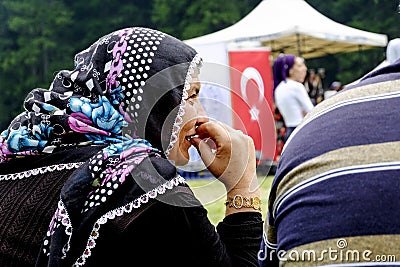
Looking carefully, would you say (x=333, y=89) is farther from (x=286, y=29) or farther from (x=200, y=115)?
(x=200, y=115)

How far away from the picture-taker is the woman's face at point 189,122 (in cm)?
165

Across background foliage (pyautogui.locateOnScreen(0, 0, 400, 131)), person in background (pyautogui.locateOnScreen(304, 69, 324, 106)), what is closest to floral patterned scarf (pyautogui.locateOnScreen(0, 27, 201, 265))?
person in background (pyautogui.locateOnScreen(304, 69, 324, 106))

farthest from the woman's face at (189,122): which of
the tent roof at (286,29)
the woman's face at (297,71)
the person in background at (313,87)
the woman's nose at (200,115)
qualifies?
the tent roof at (286,29)

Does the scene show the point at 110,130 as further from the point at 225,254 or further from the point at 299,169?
the point at 299,169

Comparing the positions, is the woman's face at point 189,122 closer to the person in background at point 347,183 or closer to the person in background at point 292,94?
the person in background at point 347,183

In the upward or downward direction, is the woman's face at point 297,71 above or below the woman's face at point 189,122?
below

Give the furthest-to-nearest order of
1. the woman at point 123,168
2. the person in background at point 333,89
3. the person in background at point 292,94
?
the person in background at point 333,89
the person in background at point 292,94
the woman at point 123,168

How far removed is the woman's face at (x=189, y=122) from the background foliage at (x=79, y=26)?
2815 cm

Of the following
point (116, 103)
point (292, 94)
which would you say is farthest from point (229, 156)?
point (292, 94)

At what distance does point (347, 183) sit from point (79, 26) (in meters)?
33.5

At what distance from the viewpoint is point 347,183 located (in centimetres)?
104

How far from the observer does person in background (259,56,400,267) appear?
1.01 meters

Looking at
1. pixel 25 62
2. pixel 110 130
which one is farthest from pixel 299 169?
pixel 25 62

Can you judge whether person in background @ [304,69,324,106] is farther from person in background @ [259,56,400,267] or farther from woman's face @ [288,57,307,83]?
person in background @ [259,56,400,267]
